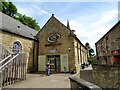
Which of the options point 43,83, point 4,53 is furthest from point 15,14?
point 43,83

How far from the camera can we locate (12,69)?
11.7 meters

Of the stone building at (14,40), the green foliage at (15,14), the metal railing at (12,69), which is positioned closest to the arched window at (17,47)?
the stone building at (14,40)

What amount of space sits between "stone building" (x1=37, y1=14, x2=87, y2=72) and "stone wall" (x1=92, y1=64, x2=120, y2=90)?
6.65 m

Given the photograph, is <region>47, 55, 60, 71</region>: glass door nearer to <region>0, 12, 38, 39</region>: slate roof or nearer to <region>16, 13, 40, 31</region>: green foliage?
<region>0, 12, 38, 39</region>: slate roof

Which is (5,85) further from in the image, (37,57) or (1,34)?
(37,57)

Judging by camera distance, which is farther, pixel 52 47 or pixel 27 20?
pixel 27 20

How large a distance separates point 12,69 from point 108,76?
800cm

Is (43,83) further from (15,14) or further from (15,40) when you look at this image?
(15,14)

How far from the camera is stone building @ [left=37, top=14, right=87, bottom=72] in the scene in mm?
20484

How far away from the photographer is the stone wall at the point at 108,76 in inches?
462

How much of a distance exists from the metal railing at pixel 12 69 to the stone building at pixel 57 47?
8460 millimetres

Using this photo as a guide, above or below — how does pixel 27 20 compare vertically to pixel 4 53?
above

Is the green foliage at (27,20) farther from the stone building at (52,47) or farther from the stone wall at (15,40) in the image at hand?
the stone wall at (15,40)

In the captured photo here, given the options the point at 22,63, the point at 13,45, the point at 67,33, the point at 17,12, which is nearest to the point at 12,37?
the point at 13,45
